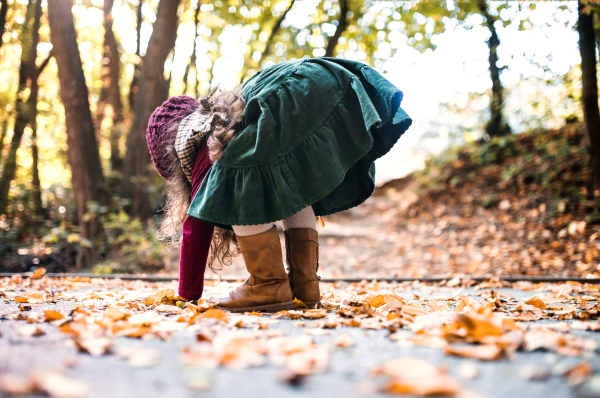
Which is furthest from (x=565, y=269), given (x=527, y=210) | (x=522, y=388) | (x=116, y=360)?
(x=116, y=360)

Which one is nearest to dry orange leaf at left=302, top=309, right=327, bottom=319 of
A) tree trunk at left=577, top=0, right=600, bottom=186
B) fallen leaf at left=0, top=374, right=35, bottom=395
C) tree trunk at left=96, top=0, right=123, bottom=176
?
fallen leaf at left=0, top=374, right=35, bottom=395

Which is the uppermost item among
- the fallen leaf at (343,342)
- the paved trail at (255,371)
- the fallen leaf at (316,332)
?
the paved trail at (255,371)

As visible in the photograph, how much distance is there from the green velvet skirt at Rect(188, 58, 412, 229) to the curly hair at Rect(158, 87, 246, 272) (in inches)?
2.7

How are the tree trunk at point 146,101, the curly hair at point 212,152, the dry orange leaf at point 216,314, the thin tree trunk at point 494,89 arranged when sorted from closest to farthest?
the dry orange leaf at point 216,314 → the curly hair at point 212,152 → the tree trunk at point 146,101 → the thin tree trunk at point 494,89

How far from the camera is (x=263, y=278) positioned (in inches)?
66.8

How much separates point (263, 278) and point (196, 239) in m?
0.37

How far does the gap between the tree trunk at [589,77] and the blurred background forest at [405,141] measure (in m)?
0.01

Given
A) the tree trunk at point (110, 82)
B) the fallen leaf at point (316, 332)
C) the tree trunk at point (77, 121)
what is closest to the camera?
the fallen leaf at point (316, 332)

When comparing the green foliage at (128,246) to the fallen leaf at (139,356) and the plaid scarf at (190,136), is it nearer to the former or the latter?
the plaid scarf at (190,136)

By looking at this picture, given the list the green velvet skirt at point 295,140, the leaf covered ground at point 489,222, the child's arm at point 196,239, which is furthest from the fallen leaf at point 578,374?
the leaf covered ground at point 489,222

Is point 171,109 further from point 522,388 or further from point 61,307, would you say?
point 522,388

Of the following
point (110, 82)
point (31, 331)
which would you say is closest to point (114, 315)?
point (31, 331)

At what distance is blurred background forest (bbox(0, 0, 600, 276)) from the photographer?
15.4 ft

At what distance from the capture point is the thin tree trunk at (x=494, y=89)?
5427 millimetres
